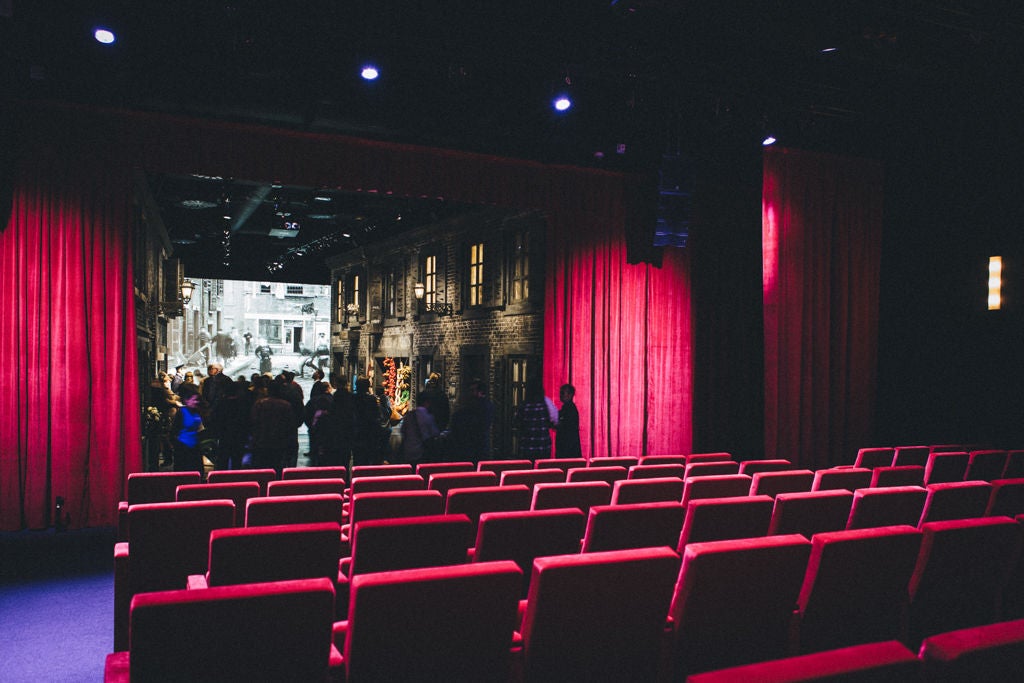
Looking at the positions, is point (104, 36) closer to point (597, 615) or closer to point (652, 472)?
point (652, 472)

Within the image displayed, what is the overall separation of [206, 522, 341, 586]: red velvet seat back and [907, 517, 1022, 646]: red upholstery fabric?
7.94 ft

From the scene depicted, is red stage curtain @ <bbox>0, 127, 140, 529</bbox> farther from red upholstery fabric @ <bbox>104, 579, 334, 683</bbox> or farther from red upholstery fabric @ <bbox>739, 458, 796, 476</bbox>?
red upholstery fabric @ <bbox>739, 458, 796, 476</bbox>

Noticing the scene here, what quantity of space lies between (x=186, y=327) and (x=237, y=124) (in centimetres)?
1093

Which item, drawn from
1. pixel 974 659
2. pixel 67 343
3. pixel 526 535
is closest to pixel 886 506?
pixel 526 535

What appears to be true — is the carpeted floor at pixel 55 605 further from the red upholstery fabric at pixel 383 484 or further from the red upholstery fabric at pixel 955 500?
the red upholstery fabric at pixel 955 500

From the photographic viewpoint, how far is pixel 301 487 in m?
4.18

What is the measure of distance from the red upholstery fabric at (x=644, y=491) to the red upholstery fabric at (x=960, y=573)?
4.95 ft

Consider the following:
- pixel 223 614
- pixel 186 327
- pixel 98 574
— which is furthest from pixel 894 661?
pixel 186 327

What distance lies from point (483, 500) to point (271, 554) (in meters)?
1.45

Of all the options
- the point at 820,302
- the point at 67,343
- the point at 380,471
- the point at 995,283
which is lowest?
the point at 380,471

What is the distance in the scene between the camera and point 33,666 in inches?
129

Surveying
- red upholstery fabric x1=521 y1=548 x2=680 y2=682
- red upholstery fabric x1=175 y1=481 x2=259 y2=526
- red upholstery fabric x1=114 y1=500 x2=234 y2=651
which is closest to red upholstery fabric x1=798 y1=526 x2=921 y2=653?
red upholstery fabric x1=521 y1=548 x2=680 y2=682

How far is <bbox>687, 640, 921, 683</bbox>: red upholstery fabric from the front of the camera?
1.29 meters

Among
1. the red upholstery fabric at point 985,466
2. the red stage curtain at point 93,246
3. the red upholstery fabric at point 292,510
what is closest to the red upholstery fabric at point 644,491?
the red upholstery fabric at point 292,510
